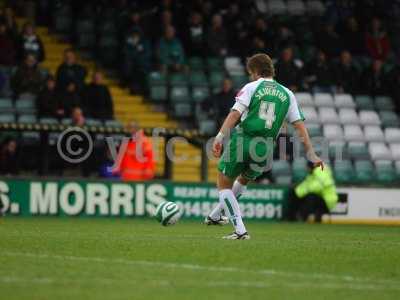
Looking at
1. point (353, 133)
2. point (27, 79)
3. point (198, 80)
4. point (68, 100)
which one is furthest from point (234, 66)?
point (27, 79)

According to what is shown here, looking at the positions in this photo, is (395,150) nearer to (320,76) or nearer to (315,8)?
(320,76)

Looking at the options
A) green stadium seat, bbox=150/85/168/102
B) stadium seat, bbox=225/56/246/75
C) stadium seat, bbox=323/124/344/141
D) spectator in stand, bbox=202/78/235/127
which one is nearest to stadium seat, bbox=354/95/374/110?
stadium seat, bbox=323/124/344/141

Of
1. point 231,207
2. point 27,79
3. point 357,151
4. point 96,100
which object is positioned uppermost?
point 27,79

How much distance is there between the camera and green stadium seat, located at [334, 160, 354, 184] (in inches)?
930

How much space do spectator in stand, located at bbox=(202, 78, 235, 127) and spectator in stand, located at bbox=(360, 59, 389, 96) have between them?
4693mm

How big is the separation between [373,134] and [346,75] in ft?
5.97

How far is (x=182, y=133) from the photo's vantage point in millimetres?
21516

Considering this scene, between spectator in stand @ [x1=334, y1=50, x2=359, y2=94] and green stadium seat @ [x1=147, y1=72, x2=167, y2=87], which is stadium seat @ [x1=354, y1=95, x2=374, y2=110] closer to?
spectator in stand @ [x1=334, y1=50, x2=359, y2=94]

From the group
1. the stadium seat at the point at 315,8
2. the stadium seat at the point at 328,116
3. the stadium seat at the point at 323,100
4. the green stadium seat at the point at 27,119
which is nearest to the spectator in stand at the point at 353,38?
the stadium seat at the point at 315,8

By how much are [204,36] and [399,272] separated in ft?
51.5

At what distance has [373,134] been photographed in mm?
25312

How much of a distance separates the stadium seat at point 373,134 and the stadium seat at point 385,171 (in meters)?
0.73

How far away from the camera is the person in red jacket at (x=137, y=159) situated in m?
21.1

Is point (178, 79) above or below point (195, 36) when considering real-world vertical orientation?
below
